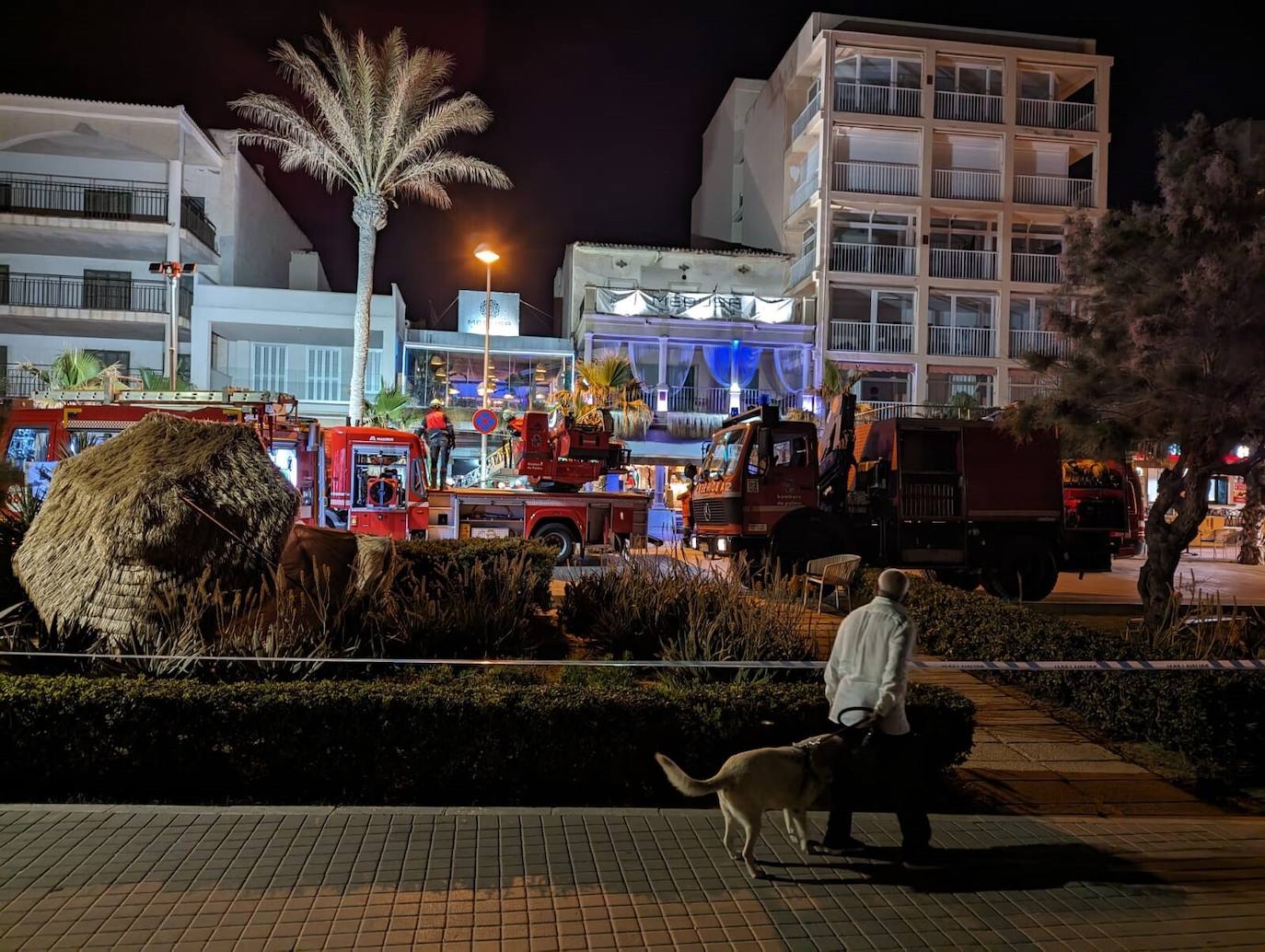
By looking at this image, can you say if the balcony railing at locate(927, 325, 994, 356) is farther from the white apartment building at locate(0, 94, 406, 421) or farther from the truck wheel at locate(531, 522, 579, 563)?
the truck wheel at locate(531, 522, 579, 563)

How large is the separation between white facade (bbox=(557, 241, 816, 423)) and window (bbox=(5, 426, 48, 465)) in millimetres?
19626

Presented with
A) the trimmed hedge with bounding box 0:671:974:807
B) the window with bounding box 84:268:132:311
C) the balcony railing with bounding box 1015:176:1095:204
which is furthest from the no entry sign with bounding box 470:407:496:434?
the balcony railing with bounding box 1015:176:1095:204

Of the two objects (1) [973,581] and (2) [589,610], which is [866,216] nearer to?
(1) [973,581]

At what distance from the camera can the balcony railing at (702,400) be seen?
111 feet

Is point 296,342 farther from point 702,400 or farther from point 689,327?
point 702,400

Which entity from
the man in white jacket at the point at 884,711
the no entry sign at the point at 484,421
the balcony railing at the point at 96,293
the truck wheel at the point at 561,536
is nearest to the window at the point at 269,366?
the balcony railing at the point at 96,293

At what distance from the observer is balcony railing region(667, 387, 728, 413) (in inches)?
1326

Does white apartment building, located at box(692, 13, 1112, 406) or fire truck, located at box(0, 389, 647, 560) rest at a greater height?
white apartment building, located at box(692, 13, 1112, 406)

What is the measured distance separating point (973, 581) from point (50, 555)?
14376 millimetres

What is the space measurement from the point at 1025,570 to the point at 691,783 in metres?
13.0

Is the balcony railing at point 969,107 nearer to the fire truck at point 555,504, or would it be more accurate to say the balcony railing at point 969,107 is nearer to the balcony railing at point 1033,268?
the balcony railing at point 1033,268

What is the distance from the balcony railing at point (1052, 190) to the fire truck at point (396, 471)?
25236 millimetres

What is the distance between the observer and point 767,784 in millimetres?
4633

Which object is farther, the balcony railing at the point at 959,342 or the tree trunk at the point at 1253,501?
the balcony railing at the point at 959,342
